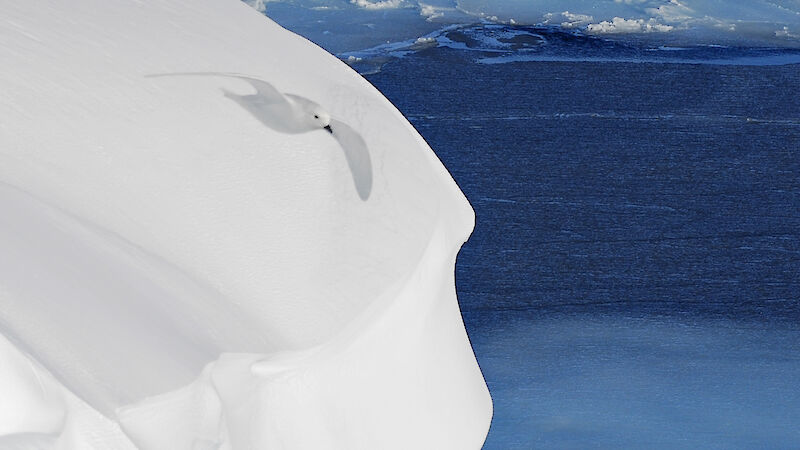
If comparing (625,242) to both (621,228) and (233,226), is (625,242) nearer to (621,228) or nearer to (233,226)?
(621,228)

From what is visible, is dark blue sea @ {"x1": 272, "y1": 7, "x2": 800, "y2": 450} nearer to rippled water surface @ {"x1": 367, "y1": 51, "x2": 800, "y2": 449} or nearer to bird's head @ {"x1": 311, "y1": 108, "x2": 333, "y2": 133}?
rippled water surface @ {"x1": 367, "y1": 51, "x2": 800, "y2": 449}

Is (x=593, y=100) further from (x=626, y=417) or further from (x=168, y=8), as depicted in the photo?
(x=168, y=8)

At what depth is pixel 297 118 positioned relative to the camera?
0.61 m

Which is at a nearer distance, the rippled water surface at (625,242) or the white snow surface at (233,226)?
the white snow surface at (233,226)

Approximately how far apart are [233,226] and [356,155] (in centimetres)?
8

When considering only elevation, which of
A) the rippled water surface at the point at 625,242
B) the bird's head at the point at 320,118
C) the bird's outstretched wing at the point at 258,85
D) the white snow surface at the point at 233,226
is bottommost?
the rippled water surface at the point at 625,242

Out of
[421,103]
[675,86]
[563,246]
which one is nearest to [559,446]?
[563,246]

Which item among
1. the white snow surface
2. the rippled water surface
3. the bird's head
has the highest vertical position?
the bird's head

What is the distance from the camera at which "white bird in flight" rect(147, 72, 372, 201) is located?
604mm

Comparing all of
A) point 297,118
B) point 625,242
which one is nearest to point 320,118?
point 297,118

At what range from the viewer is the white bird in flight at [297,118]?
1.98ft

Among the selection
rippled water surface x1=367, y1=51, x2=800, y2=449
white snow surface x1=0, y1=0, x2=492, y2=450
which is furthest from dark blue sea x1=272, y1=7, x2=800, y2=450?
white snow surface x1=0, y1=0, x2=492, y2=450

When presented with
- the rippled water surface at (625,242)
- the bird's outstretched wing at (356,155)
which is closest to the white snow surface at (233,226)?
the bird's outstretched wing at (356,155)

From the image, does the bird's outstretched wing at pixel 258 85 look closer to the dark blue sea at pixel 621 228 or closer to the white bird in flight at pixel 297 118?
the white bird in flight at pixel 297 118
